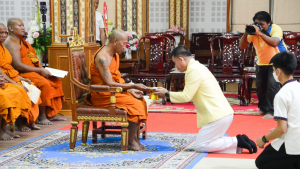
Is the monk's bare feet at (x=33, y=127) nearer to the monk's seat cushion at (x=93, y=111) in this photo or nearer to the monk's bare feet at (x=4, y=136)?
the monk's bare feet at (x=4, y=136)

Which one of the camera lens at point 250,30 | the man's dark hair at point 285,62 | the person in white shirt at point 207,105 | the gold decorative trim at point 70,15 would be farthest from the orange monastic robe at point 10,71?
the man's dark hair at point 285,62

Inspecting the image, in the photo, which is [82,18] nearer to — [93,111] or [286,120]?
[93,111]

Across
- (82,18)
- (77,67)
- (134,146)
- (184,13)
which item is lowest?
(134,146)

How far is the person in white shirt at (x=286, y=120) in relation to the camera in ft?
9.75

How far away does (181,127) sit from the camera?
17.9 ft

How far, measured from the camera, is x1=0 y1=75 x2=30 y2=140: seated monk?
454 cm

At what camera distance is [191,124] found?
5.66 meters

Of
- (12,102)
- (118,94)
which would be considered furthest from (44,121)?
(118,94)

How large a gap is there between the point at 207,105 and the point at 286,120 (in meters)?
1.14

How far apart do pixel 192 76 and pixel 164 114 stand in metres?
2.45

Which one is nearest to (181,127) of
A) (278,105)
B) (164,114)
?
(164,114)

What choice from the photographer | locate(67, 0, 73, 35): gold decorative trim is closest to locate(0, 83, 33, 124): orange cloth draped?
locate(67, 0, 73, 35): gold decorative trim

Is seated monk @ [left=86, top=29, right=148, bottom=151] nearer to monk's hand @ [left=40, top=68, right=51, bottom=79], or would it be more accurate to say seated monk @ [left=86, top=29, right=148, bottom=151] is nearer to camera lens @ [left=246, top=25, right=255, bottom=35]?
monk's hand @ [left=40, top=68, right=51, bottom=79]

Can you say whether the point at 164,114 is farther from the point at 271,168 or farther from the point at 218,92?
the point at 271,168
